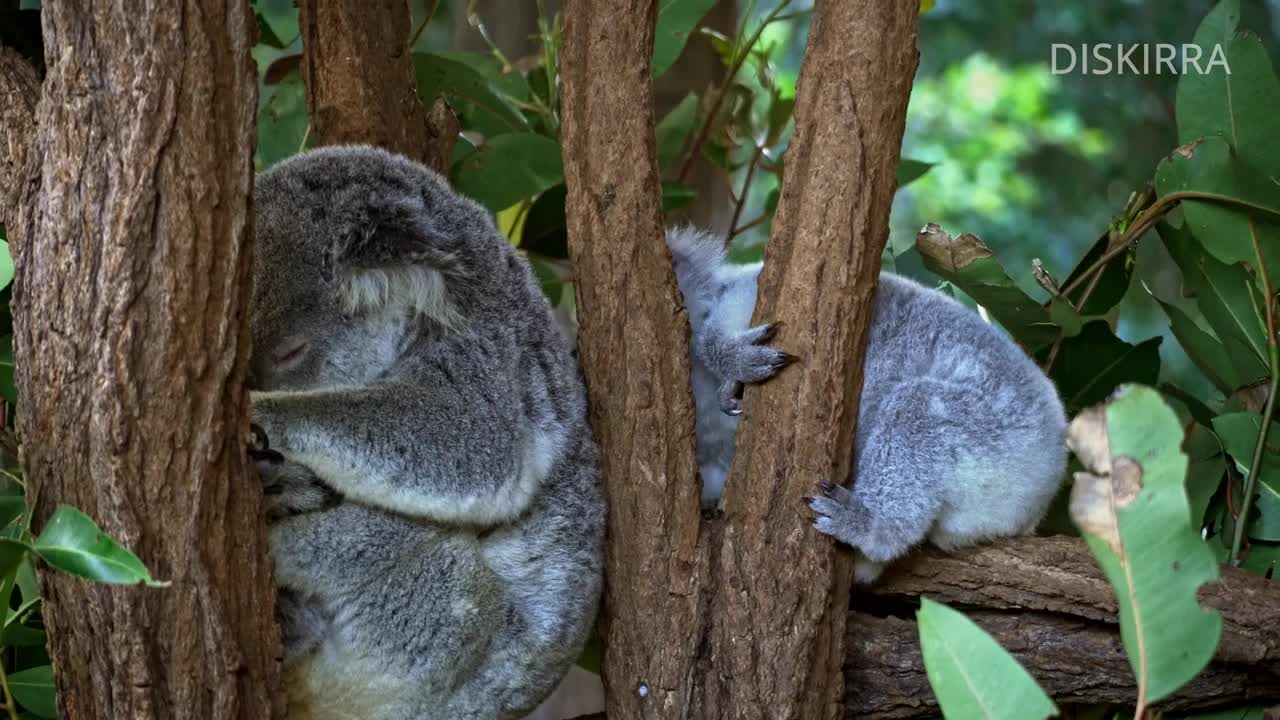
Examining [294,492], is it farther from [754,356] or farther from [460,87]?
[460,87]

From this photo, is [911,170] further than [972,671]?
Yes

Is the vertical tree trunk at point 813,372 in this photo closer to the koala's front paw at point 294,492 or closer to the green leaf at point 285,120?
the koala's front paw at point 294,492

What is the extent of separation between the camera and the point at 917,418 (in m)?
2.51

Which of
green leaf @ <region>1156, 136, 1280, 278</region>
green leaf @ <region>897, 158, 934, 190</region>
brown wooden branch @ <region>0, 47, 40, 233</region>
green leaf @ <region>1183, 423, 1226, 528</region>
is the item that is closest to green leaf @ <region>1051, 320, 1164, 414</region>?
green leaf @ <region>1183, 423, 1226, 528</region>

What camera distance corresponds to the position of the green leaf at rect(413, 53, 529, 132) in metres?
3.31

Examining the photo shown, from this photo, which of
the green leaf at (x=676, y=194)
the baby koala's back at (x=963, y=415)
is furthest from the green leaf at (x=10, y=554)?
the green leaf at (x=676, y=194)

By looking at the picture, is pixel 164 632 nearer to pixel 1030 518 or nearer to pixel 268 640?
pixel 268 640

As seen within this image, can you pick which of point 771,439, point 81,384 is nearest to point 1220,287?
point 771,439

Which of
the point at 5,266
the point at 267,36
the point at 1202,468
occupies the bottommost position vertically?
the point at 1202,468

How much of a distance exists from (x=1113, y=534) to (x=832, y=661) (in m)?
1.05

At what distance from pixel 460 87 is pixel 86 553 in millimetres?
2105

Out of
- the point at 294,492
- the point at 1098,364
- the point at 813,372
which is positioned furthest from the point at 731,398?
the point at 1098,364

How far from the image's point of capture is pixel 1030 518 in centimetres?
264

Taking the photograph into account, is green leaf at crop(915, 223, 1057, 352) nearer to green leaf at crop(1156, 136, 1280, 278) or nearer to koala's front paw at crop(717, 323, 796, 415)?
green leaf at crop(1156, 136, 1280, 278)
